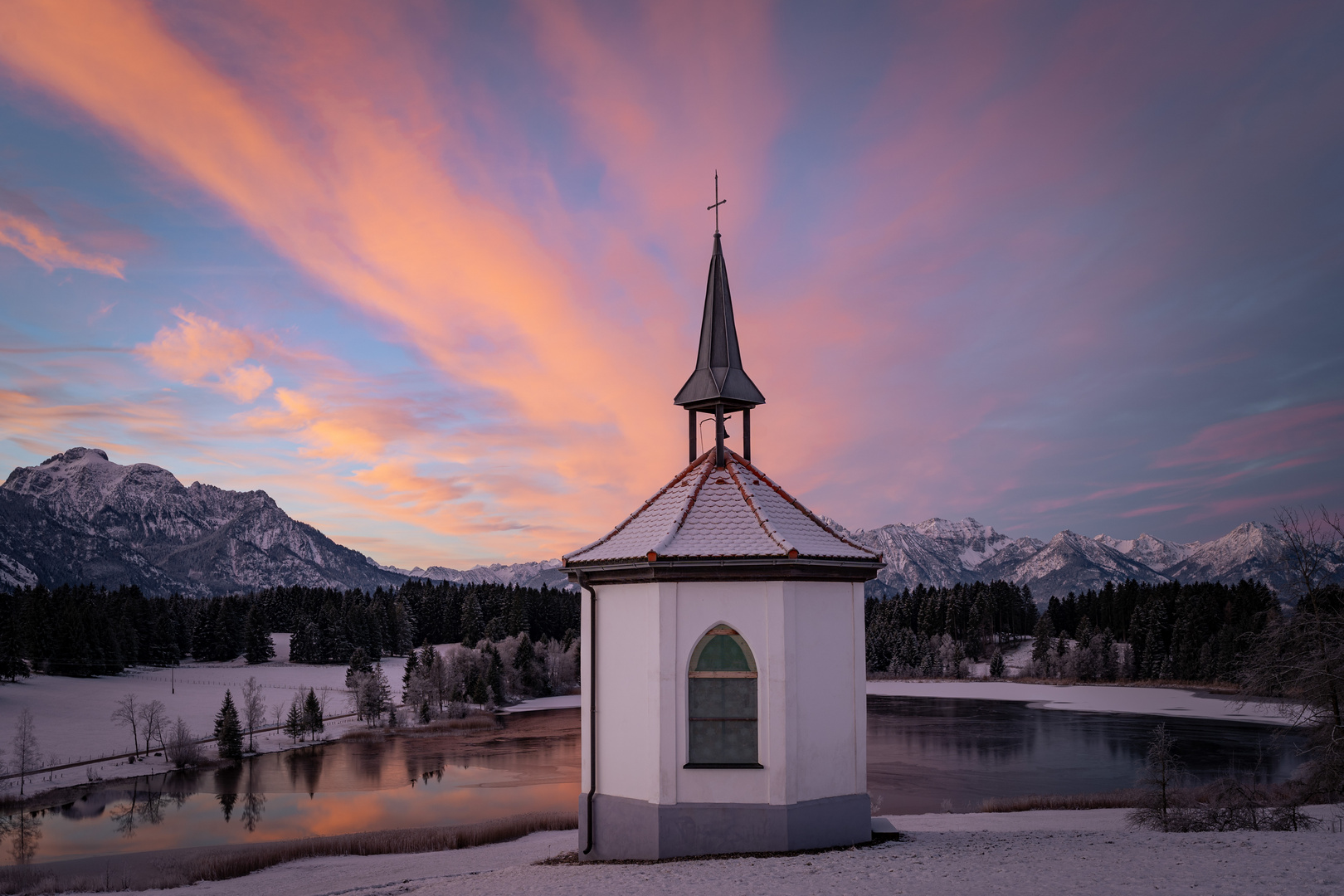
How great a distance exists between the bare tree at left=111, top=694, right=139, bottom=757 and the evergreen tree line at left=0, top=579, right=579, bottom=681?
1911cm

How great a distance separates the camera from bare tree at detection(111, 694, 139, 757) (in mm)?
59394

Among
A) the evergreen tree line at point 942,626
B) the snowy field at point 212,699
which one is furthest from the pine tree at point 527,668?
the evergreen tree line at point 942,626

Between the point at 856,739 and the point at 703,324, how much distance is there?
8.53 meters

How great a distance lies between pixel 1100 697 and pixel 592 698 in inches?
3291

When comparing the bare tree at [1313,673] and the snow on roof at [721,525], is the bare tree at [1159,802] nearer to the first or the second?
the bare tree at [1313,673]

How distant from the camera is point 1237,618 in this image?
90.0 m

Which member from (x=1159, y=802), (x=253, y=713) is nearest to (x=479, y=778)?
(x=253, y=713)

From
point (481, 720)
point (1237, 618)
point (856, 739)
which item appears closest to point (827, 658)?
point (856, 739)

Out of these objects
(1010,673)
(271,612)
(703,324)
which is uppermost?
(703,324)

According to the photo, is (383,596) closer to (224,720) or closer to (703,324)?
(224,720)

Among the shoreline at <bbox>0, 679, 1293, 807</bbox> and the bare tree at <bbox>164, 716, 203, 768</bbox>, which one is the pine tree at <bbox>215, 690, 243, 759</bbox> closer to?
the shoreline at <bbox>0, 679, 1293, 807</bbox>

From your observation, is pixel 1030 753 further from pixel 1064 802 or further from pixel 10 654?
pixel 10 654

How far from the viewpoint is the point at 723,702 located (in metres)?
13.6

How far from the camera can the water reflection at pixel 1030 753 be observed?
3862cm
